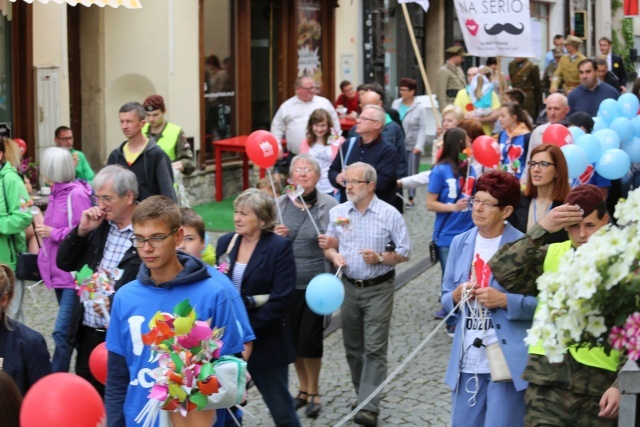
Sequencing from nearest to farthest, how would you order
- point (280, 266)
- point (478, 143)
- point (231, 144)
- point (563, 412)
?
point (563, 412) < point (280, 266) < point (478, 143) < point (231, 144)

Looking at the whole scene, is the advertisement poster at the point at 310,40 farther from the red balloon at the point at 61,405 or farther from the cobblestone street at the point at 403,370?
the red balloon at the point at 61,405

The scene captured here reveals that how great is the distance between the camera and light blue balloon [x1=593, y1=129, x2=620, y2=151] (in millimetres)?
10180

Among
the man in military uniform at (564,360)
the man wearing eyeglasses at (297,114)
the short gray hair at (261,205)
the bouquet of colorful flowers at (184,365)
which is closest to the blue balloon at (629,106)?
the man wearing eyeglasses at (297,114)

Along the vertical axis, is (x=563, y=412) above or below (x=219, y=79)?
below

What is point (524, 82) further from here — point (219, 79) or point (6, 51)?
point (6, 51)

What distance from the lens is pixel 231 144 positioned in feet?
56.4

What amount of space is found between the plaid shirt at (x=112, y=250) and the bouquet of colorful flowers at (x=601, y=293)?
3678mm

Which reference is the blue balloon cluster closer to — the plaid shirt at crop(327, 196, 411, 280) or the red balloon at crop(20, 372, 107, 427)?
the plaid shirt at crop(327, 196, 411, 280)

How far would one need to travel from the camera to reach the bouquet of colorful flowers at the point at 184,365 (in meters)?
4.49

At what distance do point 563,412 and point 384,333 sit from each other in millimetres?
2620

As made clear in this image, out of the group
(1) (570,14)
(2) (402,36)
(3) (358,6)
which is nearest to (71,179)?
(3) (358,6)

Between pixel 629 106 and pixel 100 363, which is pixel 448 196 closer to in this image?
pixel 629 106

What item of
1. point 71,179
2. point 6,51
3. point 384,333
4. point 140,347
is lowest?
point 384,333

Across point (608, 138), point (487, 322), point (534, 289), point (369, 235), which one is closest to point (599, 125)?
point (608, 138)
